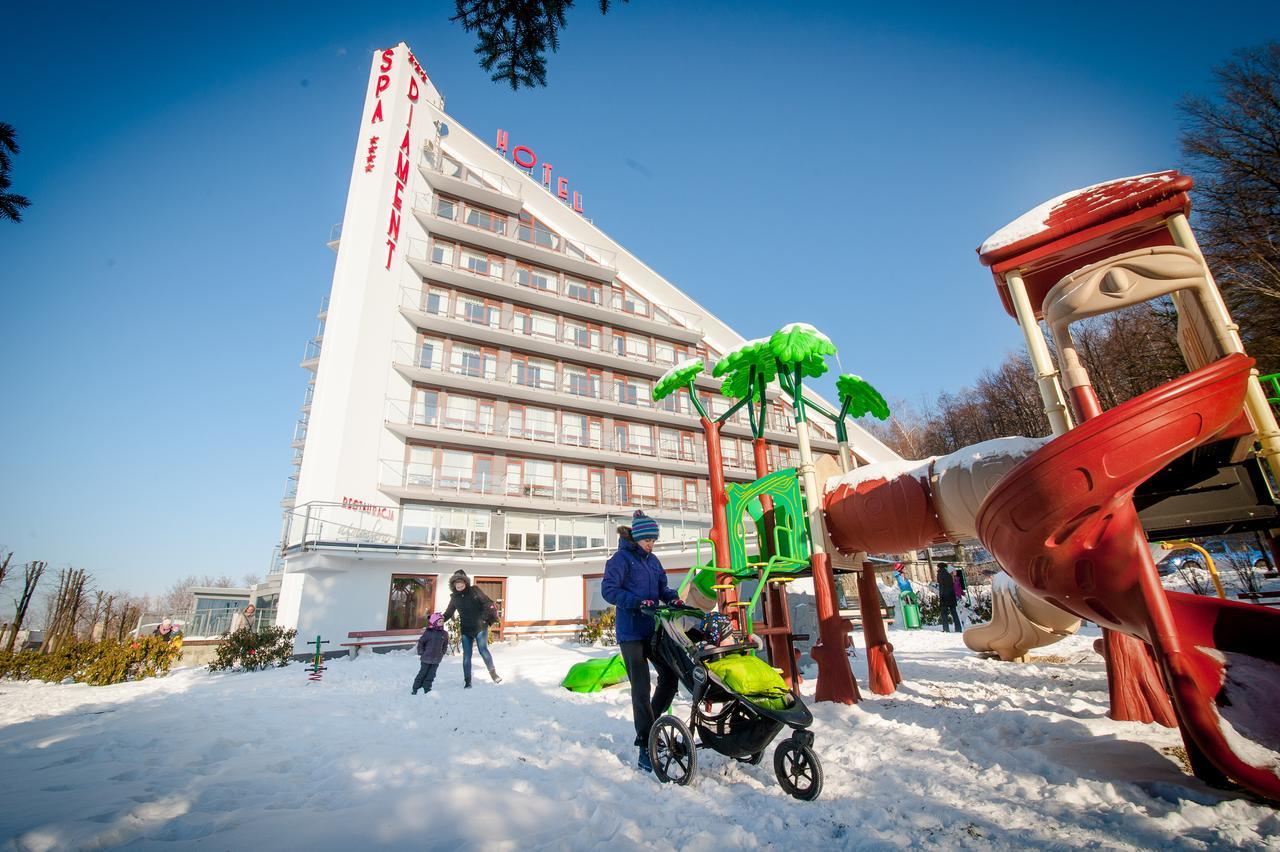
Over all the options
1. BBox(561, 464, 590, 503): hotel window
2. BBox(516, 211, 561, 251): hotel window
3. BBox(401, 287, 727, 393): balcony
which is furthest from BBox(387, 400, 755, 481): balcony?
BBox(516, 211, 561, 251): hotel window

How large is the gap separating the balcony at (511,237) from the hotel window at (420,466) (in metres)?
12.2

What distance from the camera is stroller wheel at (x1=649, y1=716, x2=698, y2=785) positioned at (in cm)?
351

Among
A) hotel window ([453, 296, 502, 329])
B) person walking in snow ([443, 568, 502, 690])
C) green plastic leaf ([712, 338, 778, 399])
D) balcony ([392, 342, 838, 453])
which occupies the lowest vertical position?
person walking in snow ([443, 568, 502, 690])

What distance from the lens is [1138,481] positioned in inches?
119

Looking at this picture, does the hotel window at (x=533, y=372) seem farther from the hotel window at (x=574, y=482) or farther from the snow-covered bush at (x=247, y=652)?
the snow-covered bush at (x=247, y=652)

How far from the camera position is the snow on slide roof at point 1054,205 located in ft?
14.1

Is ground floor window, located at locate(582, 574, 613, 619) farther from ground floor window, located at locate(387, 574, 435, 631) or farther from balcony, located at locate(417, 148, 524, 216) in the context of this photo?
balcony, located at locate(417, 148, 524, 216)

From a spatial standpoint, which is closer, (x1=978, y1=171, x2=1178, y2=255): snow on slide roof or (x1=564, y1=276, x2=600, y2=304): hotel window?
(x1=978, y1=171, x2=1178, y2=255): snow on slide roof

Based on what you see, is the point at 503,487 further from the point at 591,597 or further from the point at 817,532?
the point at 817,532

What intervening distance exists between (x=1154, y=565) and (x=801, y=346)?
16.6 feet

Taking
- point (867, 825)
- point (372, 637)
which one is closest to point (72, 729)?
point (867, 825)

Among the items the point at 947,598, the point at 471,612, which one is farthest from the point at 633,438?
the point at 471,612

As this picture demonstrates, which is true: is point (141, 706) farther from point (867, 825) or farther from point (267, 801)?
point (867, 825)

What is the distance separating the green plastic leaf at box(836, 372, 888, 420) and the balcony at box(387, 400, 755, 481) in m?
18.9
